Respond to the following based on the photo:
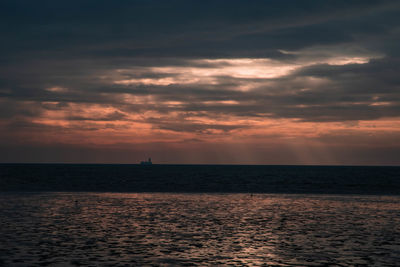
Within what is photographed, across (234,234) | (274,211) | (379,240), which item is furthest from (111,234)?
(274,211)

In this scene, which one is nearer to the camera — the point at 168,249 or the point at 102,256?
the point at 102,256

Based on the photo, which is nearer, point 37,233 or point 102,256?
point 102,256

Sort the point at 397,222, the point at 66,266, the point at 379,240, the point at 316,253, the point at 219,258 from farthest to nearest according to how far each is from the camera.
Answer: the point at 397,222
the point at 379,240
the point at 316,253
the point at 219,258
the point at 66,266

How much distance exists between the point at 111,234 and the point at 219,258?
9191mm

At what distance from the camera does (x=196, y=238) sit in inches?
974

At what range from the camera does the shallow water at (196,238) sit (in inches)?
762

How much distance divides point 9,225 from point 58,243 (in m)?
7.92

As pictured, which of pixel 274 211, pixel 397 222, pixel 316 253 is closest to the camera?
pixel 316 253

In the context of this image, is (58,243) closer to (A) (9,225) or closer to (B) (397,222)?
(A) (9,225)

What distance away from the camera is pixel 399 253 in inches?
838

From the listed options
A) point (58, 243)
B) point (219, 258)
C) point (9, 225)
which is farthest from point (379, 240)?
point (9, 225)

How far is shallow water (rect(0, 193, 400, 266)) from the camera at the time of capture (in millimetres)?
19344

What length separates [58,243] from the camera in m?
22.9

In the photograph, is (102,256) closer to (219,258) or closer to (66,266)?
(66,266)
